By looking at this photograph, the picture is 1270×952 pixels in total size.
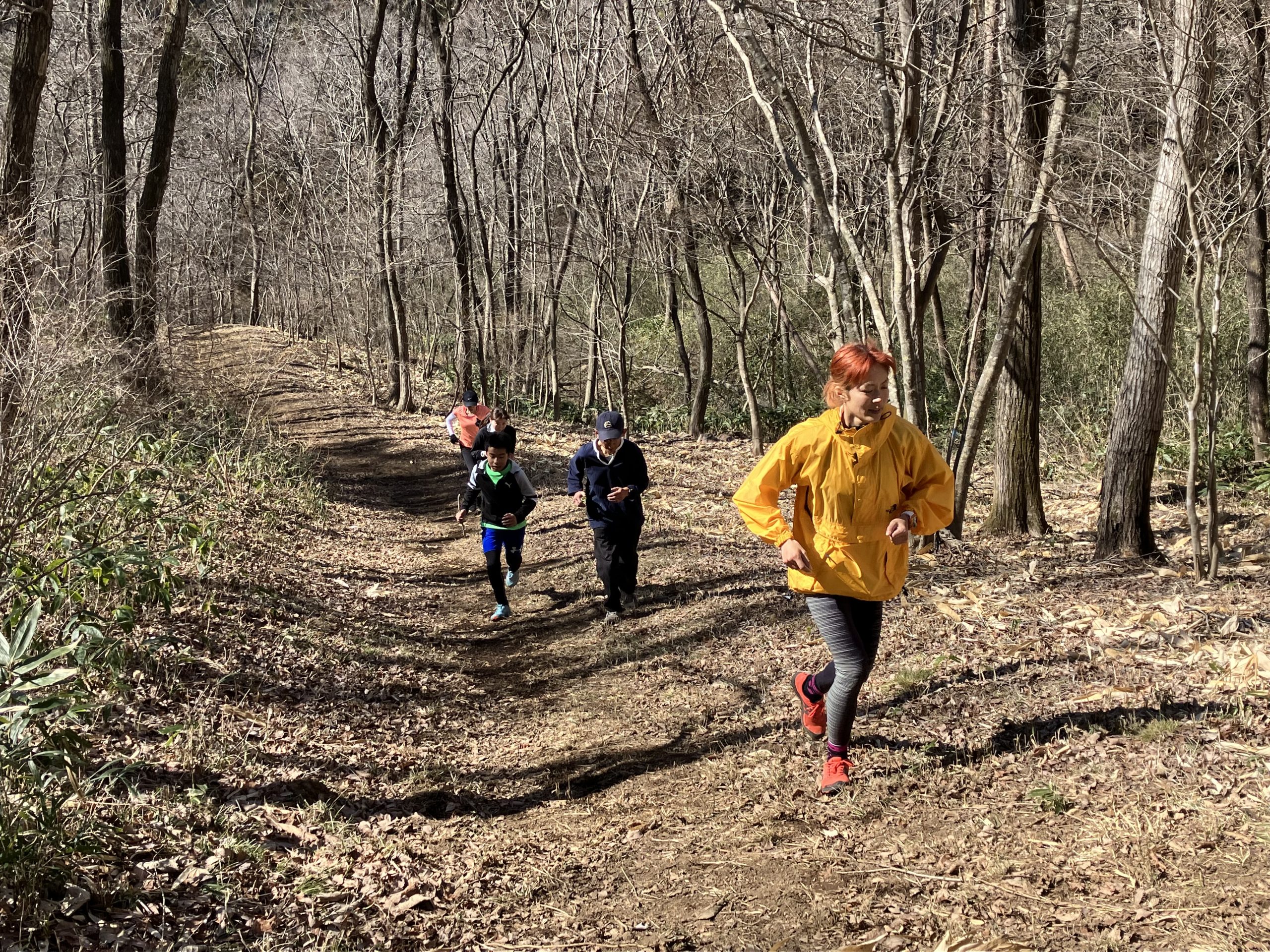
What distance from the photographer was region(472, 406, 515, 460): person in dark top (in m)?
8.40

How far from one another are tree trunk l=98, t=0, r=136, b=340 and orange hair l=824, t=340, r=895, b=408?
11.7 metres

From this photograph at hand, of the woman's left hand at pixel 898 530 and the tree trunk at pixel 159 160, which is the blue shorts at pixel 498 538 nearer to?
the woman's left hand at pixel 898 530

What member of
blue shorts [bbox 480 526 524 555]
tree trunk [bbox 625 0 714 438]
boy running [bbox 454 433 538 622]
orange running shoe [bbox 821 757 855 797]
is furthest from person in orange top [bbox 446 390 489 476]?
orange running shoe [bbox 821 757 855 797]

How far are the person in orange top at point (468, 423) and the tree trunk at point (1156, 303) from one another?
7.05 meters

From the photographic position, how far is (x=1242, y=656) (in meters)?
5.46

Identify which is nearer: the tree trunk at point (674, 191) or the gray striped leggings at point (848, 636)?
the gray striped leggings at point (848, 636)

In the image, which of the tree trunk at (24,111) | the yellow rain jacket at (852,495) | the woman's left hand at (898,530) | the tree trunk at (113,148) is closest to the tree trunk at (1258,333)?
the yellow rain jacket at (852,495)

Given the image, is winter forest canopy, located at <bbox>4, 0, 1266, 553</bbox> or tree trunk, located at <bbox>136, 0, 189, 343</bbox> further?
tree trunk, located at <bbox>136, 0, 189, 343</bbox>

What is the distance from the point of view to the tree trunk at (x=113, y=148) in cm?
1348

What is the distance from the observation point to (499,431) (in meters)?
8.57

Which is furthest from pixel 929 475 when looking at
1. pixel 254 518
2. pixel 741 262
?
pixel 741 262

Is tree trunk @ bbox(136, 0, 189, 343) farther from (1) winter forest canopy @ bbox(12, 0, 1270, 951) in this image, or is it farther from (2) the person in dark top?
(2) the person in dark top

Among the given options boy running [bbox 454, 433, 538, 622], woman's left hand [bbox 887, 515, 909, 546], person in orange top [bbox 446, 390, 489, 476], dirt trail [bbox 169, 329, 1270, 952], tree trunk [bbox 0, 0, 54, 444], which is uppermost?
tree trunk [bbox 0, 0, 54, 444]

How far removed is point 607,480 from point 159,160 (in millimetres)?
10708
